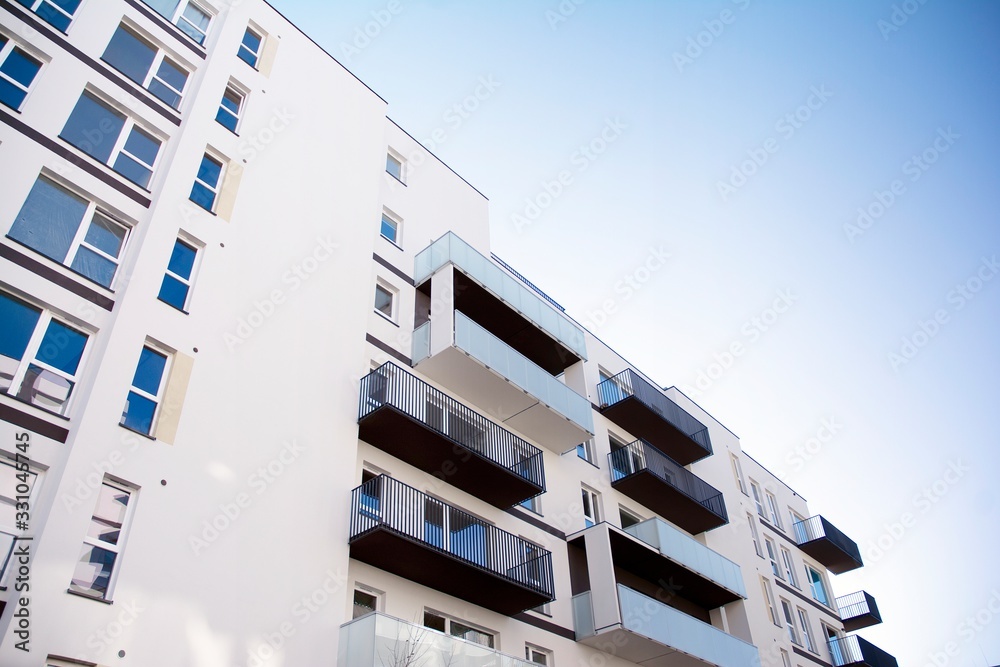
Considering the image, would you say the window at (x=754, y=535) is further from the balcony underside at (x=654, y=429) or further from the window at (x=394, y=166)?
the window at (x=394, y=166)

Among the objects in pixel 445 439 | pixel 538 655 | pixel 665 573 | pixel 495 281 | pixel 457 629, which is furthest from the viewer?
pixel 665 573

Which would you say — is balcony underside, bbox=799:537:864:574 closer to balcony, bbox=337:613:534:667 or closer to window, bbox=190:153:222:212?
balcony, bbox=337:613:534:667

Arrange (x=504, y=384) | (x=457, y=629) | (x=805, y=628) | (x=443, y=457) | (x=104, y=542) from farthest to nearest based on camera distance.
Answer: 1. (x=805, y=628)
2. (x=504, y=384)
3. (x=443, y=457)
4. (x=457, y=629)
5. (x=104, y=542)

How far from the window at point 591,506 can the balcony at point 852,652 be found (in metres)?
14.8

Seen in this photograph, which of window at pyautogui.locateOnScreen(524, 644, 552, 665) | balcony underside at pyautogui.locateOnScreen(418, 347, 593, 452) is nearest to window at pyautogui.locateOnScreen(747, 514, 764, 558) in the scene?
balcony underside at pyautogui.locateOnScreen(418, 347, 593, 452)

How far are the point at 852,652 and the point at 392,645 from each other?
25413 millimetres

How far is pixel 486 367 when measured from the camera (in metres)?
20.5

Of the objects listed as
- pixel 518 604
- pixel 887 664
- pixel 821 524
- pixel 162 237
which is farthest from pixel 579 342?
pixel 887 664

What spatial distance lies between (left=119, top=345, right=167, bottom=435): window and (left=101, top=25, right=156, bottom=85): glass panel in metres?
7.27

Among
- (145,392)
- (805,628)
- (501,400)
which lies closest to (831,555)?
(805,628)

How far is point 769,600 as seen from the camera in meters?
29.2

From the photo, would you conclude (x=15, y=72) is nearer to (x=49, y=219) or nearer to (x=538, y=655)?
(x=49, y=219)

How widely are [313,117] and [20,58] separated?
7569 mm

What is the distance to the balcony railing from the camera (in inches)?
866
